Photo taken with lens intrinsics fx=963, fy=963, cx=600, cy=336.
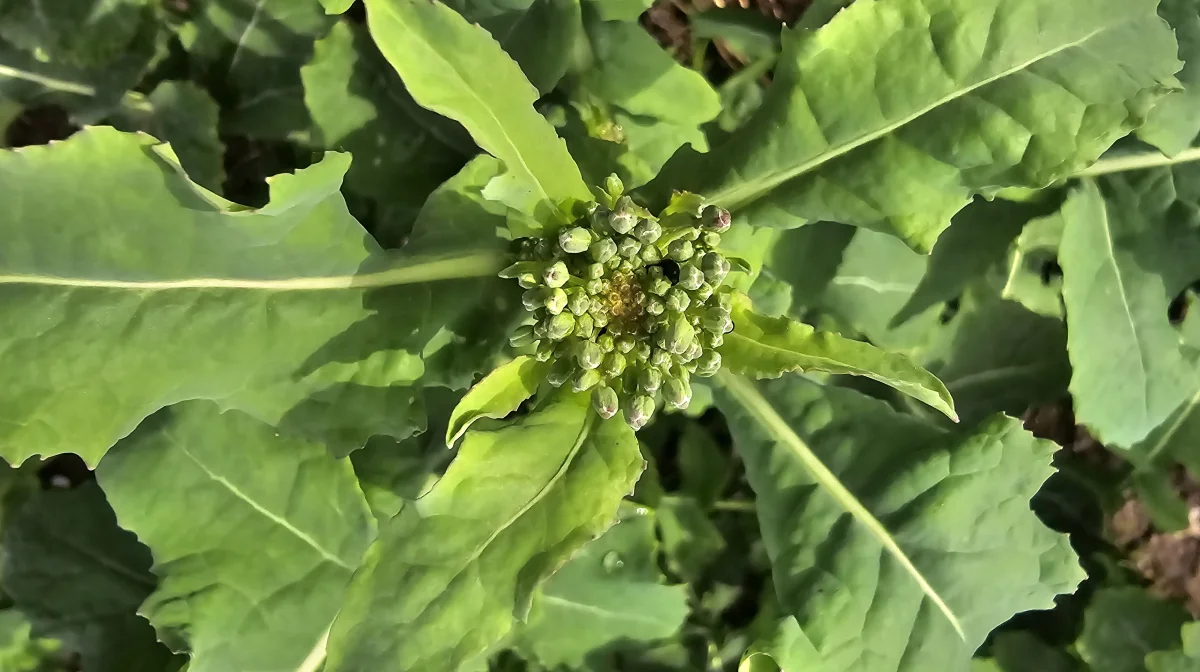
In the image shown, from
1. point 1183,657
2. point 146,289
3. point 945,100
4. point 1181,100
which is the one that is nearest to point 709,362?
point 945,100

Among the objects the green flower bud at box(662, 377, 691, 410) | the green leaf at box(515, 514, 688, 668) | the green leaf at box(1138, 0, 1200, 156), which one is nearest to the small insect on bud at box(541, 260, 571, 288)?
the green flower bud at box(662, 377, 691, 410)

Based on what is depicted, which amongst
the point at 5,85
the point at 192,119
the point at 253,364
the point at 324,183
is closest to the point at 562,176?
the point at 324,183

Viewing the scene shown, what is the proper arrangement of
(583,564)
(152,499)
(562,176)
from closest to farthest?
1. (562,176)
2. (152,499)
3. (583,564)

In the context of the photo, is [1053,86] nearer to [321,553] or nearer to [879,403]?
[879,403]

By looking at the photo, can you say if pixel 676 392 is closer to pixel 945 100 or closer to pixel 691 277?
pixel 691 277

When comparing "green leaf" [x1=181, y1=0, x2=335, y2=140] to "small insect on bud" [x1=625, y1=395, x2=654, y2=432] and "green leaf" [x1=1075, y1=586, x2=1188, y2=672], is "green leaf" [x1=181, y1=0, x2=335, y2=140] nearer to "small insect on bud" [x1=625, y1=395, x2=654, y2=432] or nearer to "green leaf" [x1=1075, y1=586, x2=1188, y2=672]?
"small insect on bud" [x1=625, y1=395, x2=654, y2=432]

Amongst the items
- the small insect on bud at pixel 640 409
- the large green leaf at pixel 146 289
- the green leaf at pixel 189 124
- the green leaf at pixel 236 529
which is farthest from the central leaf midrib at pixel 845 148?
the green leaf at pixel 189 124
